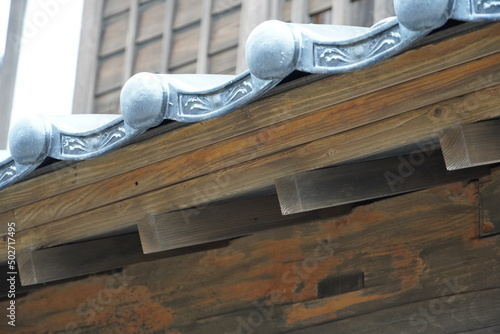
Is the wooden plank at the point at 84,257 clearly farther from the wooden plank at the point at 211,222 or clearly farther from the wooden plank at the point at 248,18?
the wooden plank at the point at 248,18

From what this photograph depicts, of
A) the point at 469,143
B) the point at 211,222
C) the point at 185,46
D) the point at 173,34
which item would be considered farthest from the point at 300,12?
the point at 469,143

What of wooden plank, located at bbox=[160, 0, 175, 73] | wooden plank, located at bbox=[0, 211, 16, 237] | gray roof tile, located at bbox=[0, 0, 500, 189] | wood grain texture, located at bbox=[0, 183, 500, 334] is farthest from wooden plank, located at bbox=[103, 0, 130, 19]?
gray roof tile, located at bbox=[0, 0, 500, 189]

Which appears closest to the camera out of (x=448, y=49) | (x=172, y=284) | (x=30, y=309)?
(x=448, y=49)

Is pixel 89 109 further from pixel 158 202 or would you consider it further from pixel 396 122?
pixel 396 122

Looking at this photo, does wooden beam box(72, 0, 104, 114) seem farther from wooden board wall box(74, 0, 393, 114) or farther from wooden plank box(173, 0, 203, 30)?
wooden plank box(173, 0, 203, 30)

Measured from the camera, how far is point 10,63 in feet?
20.1

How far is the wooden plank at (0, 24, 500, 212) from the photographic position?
2658mm

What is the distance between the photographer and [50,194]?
11.8 ft

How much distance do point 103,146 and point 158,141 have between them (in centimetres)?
18

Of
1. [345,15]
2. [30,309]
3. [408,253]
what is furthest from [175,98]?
[30,309]

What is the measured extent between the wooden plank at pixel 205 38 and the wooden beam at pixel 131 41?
50 centimetres

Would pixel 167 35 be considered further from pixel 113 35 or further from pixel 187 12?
pixel 113 35

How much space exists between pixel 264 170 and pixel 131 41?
2.53 meters

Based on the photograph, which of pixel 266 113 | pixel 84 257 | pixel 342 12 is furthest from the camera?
pixel 342 12
